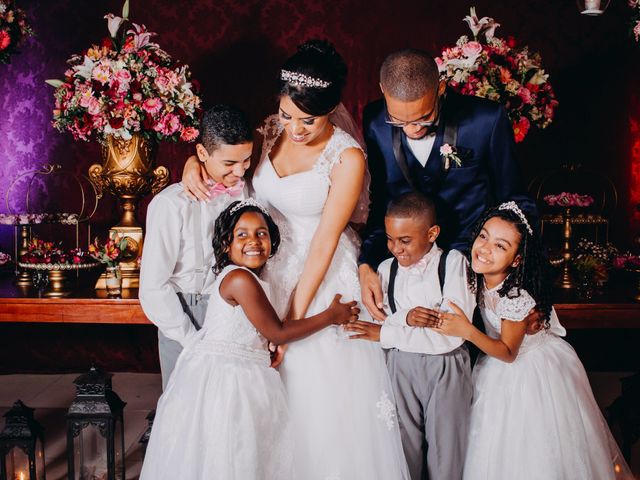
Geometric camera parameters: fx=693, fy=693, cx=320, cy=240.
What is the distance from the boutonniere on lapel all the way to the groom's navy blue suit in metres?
0.02

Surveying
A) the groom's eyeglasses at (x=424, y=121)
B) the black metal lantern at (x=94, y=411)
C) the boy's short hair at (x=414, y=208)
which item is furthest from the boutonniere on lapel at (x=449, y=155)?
the black metal lantern at (x=94, y=411)

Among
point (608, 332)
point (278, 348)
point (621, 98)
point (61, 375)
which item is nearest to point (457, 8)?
point (621, 98)

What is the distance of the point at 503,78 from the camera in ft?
13.1

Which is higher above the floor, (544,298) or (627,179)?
(627,179)

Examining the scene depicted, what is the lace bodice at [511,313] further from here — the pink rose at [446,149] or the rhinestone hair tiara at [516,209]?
the pink rose at [446,149]

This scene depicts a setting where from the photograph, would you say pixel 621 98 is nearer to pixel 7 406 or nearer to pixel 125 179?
pixel 125 179

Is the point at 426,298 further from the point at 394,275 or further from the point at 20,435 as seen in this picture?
the point at 20,435

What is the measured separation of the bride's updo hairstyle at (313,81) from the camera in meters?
2.89

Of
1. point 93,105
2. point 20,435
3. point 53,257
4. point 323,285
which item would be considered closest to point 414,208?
point 323,285

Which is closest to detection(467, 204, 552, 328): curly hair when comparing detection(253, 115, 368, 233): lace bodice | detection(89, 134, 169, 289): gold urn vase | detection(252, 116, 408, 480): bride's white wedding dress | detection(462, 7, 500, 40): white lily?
detection(252, 116, 408, 480): bride's white wedding dress

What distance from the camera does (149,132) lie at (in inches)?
153

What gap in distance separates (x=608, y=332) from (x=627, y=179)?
120cm

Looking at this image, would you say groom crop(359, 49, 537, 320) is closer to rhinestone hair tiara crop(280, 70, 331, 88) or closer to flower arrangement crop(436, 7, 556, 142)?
rhinestone hair tiara crop(280, 70, 331, 88)

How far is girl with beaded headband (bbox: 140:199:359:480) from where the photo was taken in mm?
2754
